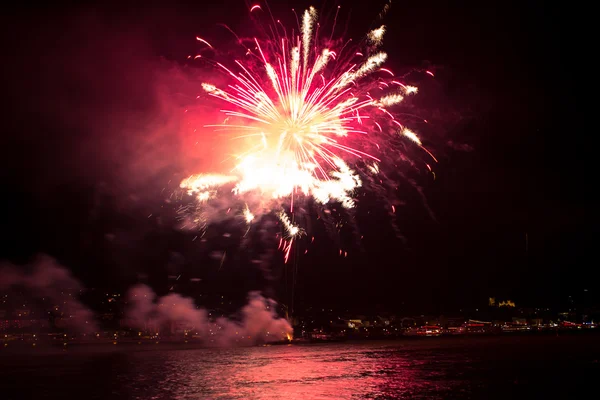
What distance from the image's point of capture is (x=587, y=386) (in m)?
21.6

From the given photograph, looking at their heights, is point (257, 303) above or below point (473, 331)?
above

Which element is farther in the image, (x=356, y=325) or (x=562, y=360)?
(x=356, y=325)

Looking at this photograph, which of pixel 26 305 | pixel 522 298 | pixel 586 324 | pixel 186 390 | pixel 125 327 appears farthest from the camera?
pixel 522 298

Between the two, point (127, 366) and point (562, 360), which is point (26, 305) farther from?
point (562, 360)

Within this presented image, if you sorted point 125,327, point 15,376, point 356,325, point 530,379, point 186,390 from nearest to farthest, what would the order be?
point 186,390 < point 530,379 < point 15,376 < point 125,327 < point 356,325

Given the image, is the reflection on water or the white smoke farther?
the white smoke

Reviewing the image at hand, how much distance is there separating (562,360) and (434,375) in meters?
13.9

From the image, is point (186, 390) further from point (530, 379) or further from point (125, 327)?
point (125, 327)

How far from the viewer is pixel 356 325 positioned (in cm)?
9050

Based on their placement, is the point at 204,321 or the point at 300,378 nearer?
the point at 300,378

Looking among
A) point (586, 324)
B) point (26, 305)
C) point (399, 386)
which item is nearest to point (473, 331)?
point (586, 324)

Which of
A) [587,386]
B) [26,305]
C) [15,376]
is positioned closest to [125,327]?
[26,305]

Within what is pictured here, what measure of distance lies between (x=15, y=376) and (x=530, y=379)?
2551cm

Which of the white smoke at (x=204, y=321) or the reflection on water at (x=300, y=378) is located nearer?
the reflection on water at (x=300, y=378)
